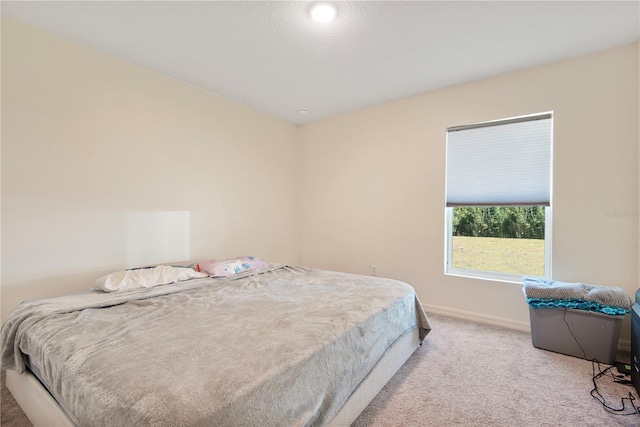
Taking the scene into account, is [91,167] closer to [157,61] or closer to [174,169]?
[174,169]

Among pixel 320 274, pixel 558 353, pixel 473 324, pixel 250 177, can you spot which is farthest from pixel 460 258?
pixel 250 177

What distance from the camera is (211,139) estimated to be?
334 cm

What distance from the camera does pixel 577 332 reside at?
223 cm

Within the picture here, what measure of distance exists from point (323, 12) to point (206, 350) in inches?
84.7

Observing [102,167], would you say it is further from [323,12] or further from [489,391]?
[489,391]

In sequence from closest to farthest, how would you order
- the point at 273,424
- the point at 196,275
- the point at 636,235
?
the point at 273,424
the point at 636,235
the point at 196,275

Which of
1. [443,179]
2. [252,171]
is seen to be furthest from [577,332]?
[252,171]

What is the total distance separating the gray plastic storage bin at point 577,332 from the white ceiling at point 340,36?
7.01 ft

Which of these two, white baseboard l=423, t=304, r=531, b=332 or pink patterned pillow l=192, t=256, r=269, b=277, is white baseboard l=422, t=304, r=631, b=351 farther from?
pink patterned pillow l=192, t=256, r=269, b=277

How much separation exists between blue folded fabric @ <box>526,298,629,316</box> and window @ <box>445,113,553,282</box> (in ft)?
1.72

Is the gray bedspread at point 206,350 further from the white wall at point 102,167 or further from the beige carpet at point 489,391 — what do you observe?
the white wall at point 102,167

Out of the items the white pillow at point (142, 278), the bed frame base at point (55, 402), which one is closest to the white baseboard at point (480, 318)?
the bed frame base at point (55, 402)

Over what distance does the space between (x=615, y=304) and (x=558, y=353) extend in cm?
57

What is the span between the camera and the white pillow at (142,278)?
2156mm
